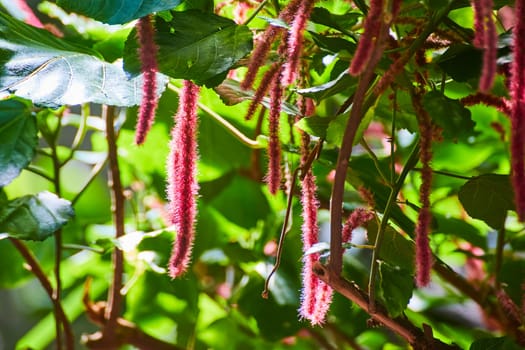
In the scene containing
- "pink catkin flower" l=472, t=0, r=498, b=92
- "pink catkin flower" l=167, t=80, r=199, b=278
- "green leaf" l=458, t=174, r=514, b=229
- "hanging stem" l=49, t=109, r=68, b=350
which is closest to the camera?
"pink catkin flower" l=472, t=0, r=498, b=92

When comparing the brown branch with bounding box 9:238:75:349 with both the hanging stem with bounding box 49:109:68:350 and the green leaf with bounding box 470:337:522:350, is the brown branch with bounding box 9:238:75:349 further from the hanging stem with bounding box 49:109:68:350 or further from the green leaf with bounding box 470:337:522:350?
the green leaf with bounding box 470:337:522:350

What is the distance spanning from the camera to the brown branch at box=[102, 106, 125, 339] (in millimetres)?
662

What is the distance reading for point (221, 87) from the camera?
19.9 inches

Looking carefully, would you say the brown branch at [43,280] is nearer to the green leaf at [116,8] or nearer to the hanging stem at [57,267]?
the hanging stem at [57,267]

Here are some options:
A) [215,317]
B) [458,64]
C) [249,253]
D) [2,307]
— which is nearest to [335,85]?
[458,64]

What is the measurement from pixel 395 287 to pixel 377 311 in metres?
0.03

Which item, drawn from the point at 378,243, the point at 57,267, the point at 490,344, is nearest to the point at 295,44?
the point at 378,243

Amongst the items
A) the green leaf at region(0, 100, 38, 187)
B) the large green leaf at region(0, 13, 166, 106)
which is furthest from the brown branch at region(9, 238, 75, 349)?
the large green leaf at region(0, 13, 166, 106)

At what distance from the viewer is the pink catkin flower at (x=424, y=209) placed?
0.35 meters

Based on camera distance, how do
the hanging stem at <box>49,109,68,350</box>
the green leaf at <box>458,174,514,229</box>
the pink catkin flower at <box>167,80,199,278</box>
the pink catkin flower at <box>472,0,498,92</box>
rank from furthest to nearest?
the hanging stem at <box>49,109,68,350</box>, the green leaf at <box>458,174,514,229</box>, the pink catkin flower at <box>167,80,199,278</box>, the pink catkin flower at <box>472,0,498,92</box>

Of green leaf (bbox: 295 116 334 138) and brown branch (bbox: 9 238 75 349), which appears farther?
brown branch (bbox: 9 238 75 349)

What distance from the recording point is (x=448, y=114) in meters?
0.39

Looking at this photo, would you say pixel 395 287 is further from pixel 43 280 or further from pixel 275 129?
pixel 43 280

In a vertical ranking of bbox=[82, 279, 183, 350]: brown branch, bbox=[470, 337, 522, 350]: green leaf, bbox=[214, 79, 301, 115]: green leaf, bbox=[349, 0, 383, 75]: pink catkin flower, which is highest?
bbox=[349, 0, 383, 75]: pink catkin flower
